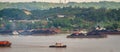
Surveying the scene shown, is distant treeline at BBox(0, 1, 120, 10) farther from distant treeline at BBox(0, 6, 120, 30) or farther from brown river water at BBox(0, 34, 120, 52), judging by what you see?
brown river water at BBox(0, 34, 120, 52)

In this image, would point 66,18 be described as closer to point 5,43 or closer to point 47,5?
point 47,5

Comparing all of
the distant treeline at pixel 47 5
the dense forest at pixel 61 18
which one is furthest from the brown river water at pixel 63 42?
the distant treeline at pixel 47 5

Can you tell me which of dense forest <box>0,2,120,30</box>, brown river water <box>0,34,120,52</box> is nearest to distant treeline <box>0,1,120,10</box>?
dense forest <box>0,2,120,30</box>

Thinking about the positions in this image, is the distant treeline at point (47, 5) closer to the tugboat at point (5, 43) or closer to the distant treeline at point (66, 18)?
the distant treeline at point (66, 18)

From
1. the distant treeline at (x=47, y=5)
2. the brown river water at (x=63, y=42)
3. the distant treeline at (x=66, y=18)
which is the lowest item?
the brown river water at (x=63, y=42)

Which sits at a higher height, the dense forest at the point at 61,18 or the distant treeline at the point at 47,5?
the distant treeline at the point at 47,5

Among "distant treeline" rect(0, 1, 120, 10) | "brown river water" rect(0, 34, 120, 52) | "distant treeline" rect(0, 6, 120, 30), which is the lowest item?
"brown river water" rect(0, 34, 120, 52)

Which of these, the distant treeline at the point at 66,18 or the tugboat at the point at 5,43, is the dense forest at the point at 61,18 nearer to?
the distant treeline at the point at 66,18
